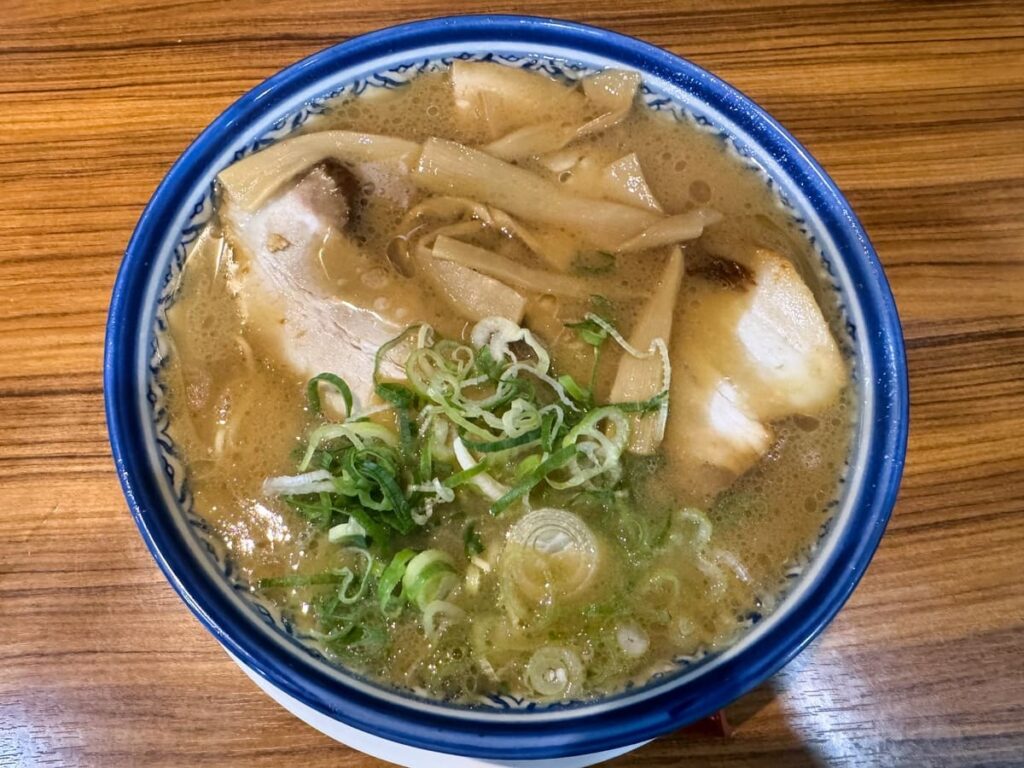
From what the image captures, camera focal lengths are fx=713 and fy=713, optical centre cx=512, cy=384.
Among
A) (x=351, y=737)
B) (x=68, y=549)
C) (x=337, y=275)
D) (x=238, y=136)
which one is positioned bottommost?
(x=351, y=737)

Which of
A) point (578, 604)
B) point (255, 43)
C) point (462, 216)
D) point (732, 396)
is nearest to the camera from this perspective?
point (578, 604)

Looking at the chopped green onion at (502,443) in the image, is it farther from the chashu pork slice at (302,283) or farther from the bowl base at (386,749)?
the bowl base at (386,749)

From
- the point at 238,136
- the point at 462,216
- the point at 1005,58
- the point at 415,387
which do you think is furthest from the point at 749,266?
the point at 1005,58

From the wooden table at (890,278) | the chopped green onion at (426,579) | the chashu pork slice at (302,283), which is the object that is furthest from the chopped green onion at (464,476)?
the wooden table at (890,278)

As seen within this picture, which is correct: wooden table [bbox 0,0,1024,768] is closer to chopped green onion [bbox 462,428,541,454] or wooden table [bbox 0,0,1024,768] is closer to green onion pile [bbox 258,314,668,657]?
green onion pile [bbox 258,314,668,657]

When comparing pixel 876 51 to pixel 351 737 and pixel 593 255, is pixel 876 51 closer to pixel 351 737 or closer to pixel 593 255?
pixel 593 255

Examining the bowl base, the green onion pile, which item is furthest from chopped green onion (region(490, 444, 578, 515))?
the bowl base

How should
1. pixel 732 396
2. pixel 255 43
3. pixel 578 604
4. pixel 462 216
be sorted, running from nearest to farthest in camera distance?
pixel 578 604 < pixel 732 396 < pixel 462 216 < pixel 255 43
